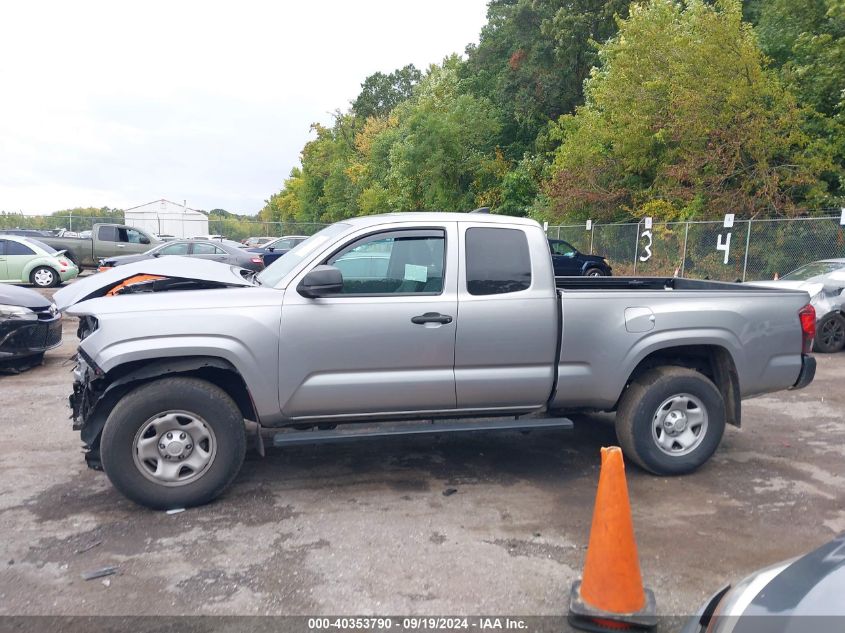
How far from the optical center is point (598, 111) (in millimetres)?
27203

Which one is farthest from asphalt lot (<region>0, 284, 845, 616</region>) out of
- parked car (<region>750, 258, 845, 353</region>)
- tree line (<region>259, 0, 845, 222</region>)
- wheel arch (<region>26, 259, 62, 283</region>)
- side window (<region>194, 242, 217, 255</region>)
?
tree line (<region>259, 0, 845, 222</region>)

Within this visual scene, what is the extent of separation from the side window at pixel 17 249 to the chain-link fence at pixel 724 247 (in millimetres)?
18426

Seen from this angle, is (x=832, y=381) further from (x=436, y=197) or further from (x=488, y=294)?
(x=436, y=197)

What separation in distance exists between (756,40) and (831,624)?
23039 millimetres

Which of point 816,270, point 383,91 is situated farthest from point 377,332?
point 383,91

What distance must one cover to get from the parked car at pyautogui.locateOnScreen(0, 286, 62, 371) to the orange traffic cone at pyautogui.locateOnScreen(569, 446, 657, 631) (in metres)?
7.12

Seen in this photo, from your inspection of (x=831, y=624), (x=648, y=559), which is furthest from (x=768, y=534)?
(x=831, y=624)

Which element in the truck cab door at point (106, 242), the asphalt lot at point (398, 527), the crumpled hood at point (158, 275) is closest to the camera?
the asphalt lot at point (398, 527)

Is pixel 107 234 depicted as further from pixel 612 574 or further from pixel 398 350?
pixel 612 574

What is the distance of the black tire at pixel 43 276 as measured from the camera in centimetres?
1870

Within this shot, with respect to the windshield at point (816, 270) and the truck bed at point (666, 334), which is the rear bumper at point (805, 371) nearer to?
the truck bed at point (666, 334)

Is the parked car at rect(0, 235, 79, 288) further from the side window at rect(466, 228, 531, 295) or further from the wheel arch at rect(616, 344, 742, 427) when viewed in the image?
the wheel arch at rect(616, 344, 742, 427)

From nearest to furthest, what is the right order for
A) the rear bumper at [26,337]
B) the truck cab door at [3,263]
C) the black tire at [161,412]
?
the black tire at [161,412] → the rear bumper at [26,337] → the truck cab door at [3,263]

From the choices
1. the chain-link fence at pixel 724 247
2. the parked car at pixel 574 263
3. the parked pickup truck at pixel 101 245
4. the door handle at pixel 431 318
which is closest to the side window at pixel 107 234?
the parked pickup truck at pixel 101 245
